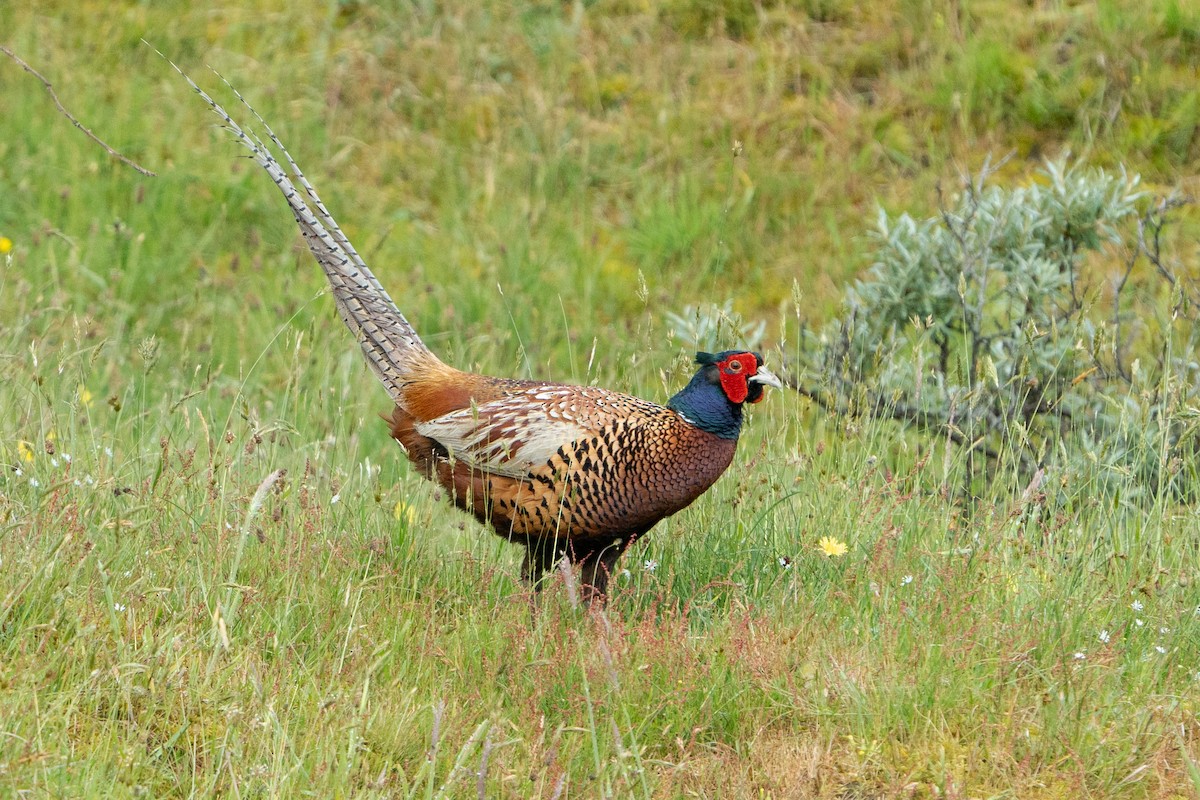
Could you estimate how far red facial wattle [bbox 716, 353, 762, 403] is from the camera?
4090 millimetres

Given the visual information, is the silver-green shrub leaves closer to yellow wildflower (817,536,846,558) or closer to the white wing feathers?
yellow wildflower (817,536,846,558)

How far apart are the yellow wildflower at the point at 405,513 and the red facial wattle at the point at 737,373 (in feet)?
3.21

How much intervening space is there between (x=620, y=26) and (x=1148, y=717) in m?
6.59

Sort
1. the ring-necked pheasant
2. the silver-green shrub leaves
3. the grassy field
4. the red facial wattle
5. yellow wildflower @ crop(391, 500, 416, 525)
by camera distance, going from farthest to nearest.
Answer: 1. the silver-green shrub leaves
2. the red facial wattle
3. the ring-necked pheasant
4. yellow wildflower @ crop(391, 500, 416, 525)
5. the grassy field

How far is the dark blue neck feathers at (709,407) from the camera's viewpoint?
13.4 ft

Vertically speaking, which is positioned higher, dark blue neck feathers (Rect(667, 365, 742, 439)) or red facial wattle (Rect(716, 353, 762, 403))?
red facial wattle (Rect(716, 353, 762, 403))

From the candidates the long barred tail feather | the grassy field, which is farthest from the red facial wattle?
the long barred tail feather

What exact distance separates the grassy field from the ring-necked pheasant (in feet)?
0.56

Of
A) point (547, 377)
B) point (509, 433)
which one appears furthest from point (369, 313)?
point (547, 377)

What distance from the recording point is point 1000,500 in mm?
5340

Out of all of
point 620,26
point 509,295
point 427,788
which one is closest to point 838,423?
point 427,788

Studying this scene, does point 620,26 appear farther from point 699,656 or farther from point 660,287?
point 699,656

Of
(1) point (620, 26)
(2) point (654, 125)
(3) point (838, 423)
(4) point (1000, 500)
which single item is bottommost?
(4) point (1000, 500)

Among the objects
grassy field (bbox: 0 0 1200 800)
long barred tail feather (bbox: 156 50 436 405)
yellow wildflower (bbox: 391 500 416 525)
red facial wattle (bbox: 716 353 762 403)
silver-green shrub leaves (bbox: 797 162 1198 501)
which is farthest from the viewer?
silver-green shrub leaves (bbox: 797 162 1198 501)
